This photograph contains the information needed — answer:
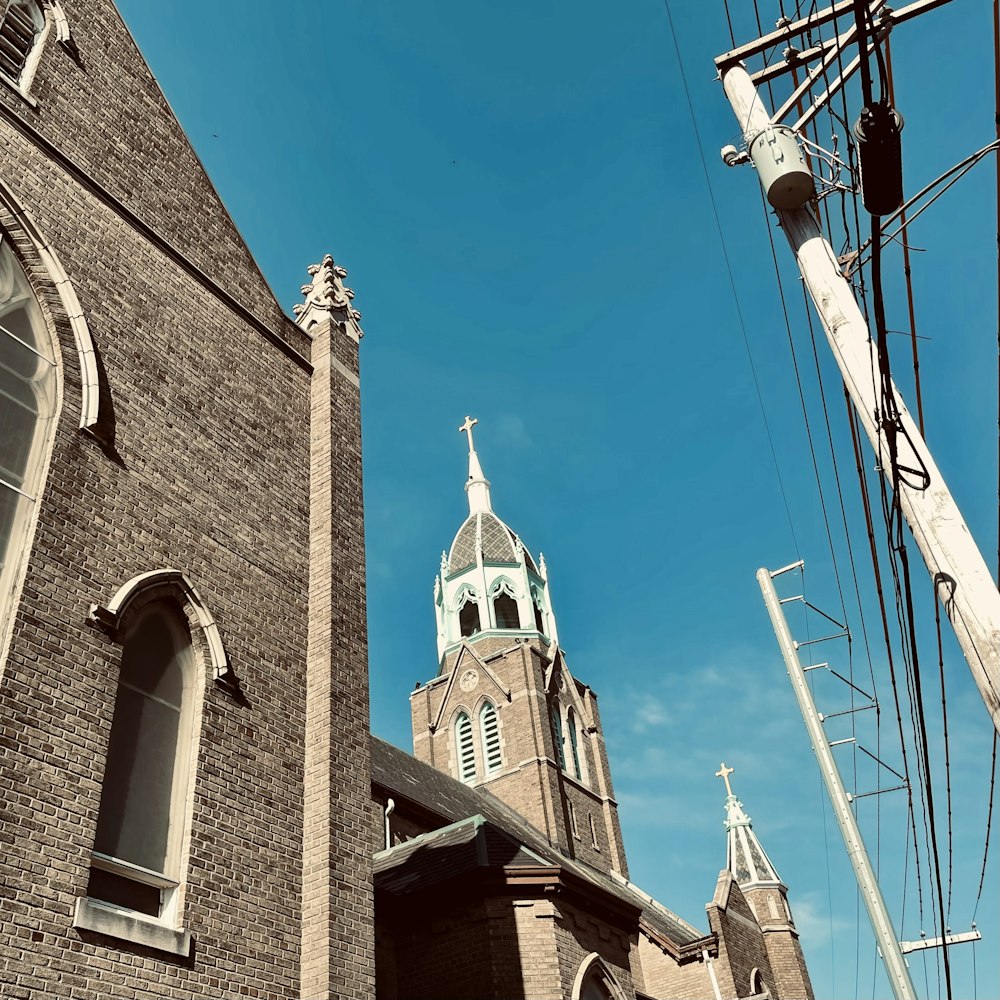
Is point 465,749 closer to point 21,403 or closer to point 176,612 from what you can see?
point 176,612

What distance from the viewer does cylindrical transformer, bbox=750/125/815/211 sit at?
25.3 ft

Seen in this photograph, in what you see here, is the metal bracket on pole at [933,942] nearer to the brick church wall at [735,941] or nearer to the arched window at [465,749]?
the brick church wall at [735,941]

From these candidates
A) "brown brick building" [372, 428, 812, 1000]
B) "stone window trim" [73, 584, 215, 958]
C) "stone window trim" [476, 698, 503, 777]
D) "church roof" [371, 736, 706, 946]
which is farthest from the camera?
"stone window trim" [476, 698, 503, 777]

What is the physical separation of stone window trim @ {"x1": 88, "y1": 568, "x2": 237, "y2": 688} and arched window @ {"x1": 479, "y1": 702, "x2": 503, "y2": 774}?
94.2ft

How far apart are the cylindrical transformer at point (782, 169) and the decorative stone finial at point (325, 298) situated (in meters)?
7.88

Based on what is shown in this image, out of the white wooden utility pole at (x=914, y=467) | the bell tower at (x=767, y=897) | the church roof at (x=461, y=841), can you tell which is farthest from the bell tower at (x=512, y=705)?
the white wooden utility pole at (x=914, y=467)

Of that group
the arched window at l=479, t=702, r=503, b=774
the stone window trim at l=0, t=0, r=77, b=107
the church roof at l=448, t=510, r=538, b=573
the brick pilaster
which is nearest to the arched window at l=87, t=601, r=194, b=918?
the brick pilaster

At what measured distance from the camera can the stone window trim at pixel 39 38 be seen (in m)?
10.8

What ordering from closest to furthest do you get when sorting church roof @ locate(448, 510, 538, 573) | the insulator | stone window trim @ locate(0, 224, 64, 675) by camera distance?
the insulator < stone window trim @ locate(0, 224, 64, 675) < church roof @ locate(448, 510, 538, 573)

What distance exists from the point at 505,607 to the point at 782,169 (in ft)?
122

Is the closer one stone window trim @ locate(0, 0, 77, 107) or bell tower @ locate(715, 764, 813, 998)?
stone window trim @ locate(0, 0, 77, 107)

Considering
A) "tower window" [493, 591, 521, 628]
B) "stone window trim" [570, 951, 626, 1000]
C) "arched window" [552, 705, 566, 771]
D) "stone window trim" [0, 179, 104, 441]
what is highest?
"tower window" [493, 591, 521, 628]

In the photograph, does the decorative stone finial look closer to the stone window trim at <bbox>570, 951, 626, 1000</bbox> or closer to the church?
the church

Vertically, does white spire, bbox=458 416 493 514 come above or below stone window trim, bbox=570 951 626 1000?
above
